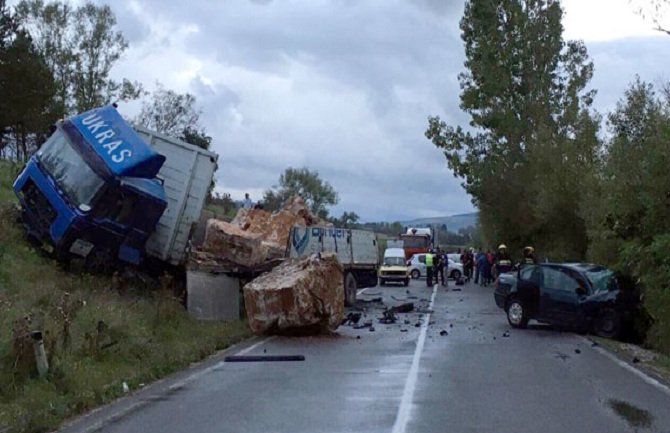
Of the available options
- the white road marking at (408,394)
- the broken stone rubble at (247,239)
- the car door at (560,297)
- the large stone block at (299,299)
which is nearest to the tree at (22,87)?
the broken stone rubble at (247,239)

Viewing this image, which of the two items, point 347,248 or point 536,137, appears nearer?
point 347,248

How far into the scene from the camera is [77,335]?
49.2 ft

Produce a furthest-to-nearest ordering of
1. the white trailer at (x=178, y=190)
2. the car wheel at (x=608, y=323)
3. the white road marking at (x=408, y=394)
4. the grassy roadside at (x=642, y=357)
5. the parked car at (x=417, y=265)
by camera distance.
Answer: the parked car at (x=417, y=265)
the white trailer at (x=178, y=190)
the car wheel at (x=608, y=323)
the grassy roadside at (x=642, y=357)
the white road marking at (x=408, y=394)

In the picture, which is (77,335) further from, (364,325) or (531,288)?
(531,288)

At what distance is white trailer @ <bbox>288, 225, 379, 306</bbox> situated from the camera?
2677 centimetres

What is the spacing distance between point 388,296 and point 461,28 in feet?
63.1

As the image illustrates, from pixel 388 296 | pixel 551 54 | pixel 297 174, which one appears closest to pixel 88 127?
pixel 388 296

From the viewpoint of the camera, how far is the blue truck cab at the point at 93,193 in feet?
66.5

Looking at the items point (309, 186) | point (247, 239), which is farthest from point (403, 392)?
point (309, 186)

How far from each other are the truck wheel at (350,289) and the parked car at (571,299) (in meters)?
7.12

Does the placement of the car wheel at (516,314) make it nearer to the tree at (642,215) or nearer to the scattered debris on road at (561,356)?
the tree at (642,215)

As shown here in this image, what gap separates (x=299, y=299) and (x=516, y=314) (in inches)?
247

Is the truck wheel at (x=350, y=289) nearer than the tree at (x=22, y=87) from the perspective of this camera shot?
Yes

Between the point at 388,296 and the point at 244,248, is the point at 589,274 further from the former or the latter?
the point at 388,296
